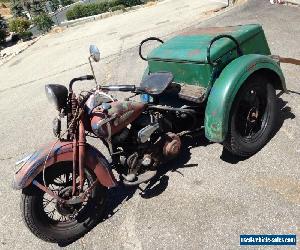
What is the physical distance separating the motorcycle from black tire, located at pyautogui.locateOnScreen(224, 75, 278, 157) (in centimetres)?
55

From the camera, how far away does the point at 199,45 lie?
180 inches

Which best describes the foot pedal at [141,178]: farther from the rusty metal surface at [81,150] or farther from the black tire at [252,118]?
the black tire at [252,118]

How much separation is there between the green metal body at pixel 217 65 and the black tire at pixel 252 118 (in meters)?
0.18

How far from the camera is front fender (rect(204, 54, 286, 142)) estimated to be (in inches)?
159

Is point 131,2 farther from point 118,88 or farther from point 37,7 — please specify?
point 118,88

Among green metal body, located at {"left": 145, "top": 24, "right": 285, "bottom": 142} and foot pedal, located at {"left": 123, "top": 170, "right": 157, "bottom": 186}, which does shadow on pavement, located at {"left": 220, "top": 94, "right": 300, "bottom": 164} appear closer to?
green metal body, located at {"left": 145, "top": 24, "right": 285, "bottom": 142}

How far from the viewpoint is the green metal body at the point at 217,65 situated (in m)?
4.07

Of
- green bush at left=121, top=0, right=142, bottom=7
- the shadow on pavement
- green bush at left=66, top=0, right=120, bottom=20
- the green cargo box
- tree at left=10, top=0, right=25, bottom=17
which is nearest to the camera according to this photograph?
the green cargo box

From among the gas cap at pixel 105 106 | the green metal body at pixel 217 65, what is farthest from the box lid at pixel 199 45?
the gas cap at pixel 105 106

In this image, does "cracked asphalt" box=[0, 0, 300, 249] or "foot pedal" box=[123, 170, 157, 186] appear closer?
"cracked asphalt" box=[0, 0, 300, 249]

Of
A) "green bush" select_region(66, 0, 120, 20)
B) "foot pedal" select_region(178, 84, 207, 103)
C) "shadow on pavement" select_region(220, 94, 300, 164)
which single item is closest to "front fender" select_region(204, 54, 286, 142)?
"foot pedal" select_region(178, 84, 207, 103)

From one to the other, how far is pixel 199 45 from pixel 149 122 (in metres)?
1.18

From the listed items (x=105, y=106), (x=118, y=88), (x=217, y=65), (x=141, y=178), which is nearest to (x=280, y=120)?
(x=217, y=65)

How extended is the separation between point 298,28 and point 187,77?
6.59 m
